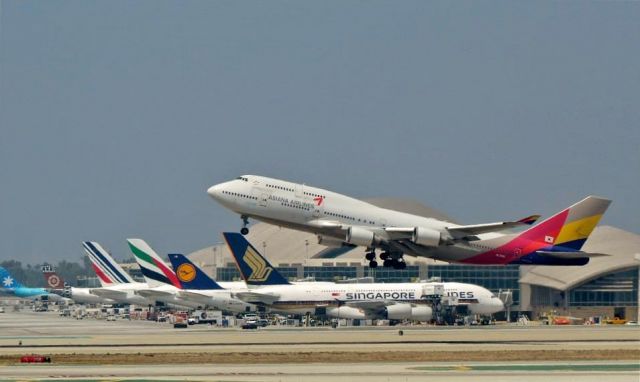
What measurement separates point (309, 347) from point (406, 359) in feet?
50.0

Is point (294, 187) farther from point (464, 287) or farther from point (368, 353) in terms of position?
point (464, 287)

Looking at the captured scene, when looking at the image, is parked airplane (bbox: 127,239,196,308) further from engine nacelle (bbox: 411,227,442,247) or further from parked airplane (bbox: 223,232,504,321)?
engine nacelle (bbox: 411,227,442,247)

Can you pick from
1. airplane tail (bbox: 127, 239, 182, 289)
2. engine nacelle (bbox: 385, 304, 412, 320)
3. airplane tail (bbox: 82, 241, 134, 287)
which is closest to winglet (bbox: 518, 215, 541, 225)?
engine nacelle (bbox: 385, 304, 412, 320)

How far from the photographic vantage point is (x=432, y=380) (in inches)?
2323

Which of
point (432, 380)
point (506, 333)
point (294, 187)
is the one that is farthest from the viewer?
point (506, 333)

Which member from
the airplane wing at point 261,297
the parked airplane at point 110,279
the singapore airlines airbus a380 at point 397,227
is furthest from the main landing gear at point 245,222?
the parked airplane at point 110,279

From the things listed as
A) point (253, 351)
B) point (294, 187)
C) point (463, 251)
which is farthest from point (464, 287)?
point (253, 351)

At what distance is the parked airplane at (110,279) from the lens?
171m

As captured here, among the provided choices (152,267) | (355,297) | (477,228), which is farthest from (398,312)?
(152,267)

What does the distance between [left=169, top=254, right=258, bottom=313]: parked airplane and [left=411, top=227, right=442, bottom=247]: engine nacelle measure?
37.3 m

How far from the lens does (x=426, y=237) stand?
10038cm

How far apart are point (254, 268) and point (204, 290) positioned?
847 centimetres

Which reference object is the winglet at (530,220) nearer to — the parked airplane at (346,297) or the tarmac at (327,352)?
the tarmac at (327,352)

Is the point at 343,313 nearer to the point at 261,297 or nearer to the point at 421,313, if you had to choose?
the point at 421,313
